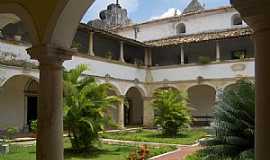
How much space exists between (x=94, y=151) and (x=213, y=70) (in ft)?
44.1

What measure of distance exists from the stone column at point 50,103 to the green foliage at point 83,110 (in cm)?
810

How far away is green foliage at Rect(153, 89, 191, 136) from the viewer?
19.5 m

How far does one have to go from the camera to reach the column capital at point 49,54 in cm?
479

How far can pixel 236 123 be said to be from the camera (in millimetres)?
6039

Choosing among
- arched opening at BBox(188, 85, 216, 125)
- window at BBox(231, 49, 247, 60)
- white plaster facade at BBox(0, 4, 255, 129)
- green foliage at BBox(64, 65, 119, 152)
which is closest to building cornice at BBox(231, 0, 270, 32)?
green foliage at BBox(64, 65, 119, 152)

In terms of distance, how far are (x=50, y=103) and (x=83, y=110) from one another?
343 inches

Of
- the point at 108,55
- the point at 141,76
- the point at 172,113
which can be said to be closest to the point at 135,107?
the point at 141,76

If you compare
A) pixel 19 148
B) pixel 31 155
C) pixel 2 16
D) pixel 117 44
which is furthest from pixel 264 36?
pixel 117 44

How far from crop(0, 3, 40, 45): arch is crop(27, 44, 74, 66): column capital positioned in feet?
0.46

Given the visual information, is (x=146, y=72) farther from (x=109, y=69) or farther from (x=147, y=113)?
(x=109, y=69)

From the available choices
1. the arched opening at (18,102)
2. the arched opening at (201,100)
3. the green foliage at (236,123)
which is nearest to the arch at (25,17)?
the green foliage at (236,123)

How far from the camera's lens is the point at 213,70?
80.9 ft

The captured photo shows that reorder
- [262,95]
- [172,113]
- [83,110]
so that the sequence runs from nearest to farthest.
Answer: [262,95] → [83,110] → [172,113]

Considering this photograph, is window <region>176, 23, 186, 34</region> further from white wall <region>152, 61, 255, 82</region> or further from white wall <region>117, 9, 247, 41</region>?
white wall <region>152, 61, 255, 82</region>
